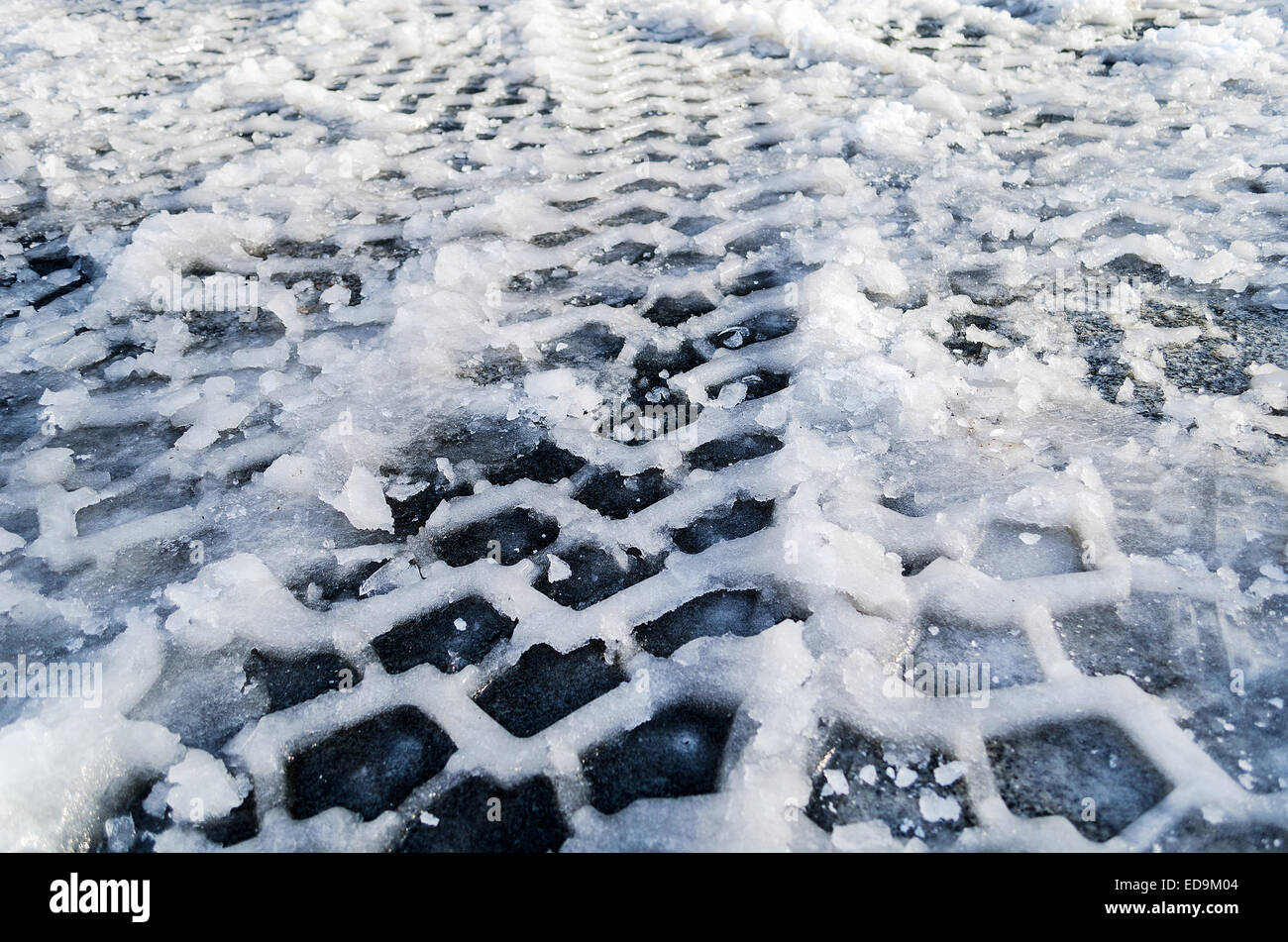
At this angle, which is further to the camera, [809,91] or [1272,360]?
[809,91]

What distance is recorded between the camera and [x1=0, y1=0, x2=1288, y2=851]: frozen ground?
1.36m

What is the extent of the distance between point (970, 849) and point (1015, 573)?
606 millimetres

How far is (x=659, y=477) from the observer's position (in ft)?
6.38

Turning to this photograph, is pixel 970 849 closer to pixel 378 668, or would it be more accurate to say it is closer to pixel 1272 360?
pixel 378 668

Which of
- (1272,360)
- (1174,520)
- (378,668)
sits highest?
(1272,360)

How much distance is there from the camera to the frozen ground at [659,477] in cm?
136

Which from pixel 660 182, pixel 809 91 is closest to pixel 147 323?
pixel 660 182

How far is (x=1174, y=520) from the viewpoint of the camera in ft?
5.64

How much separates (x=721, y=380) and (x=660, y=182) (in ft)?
4.39

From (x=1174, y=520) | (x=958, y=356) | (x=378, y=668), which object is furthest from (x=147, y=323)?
(x=1174, y=520)
